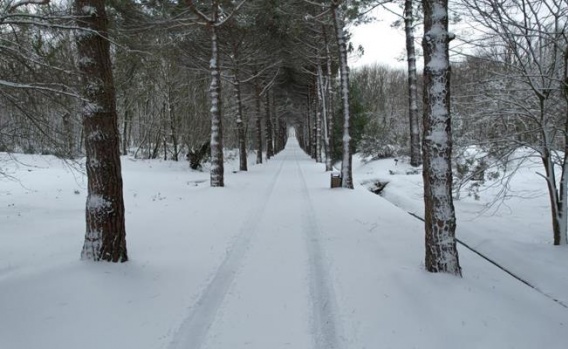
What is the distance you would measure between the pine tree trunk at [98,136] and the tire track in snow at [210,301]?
1502 mm

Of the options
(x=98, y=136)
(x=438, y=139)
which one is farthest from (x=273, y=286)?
(x=98, y=136)

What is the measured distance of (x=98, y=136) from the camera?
5.15 m

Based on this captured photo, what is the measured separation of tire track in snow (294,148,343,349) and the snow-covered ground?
0.02m

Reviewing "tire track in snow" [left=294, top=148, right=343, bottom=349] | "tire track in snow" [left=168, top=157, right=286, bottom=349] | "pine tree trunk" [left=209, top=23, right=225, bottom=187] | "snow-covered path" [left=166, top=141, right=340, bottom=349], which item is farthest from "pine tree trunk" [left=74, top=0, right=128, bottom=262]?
"pine tree trunk" [left=209, top=23, right=225, bottom=187]

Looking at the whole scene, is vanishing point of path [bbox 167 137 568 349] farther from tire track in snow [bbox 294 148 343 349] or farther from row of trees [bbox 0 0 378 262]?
row of trees [bbox 0 0 378 262]

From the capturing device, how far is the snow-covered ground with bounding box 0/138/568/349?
3705mm

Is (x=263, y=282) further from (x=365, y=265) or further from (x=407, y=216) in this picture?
(x=407, y=216)

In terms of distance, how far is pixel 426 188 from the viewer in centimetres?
521

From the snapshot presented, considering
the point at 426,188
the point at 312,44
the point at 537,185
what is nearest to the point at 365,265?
the point at 426,188

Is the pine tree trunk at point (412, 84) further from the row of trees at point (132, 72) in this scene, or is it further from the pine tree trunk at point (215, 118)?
the pine tree trunk at point (215, 118)

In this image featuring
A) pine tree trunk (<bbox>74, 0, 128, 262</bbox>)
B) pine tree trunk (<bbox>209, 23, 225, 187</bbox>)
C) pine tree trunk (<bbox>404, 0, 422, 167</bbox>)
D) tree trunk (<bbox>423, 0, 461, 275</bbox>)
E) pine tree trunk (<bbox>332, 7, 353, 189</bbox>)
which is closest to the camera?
tree trunk (<bbox>423, 0, 461, 275</bbox>)

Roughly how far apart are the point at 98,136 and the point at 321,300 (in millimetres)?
3533

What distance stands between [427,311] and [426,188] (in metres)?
1.66

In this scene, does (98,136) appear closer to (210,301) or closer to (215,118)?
(210,301)
